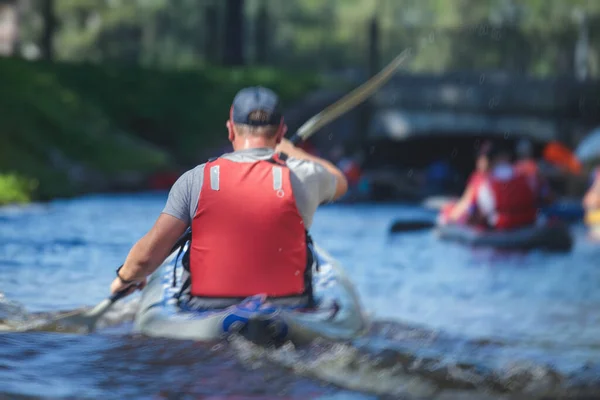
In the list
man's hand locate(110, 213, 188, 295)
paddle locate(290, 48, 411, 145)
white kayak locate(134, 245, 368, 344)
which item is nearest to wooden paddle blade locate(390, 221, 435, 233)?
paddle locate(290, 48, 411, 145)

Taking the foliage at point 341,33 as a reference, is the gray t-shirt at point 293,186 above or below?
below

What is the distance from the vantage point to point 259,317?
623cm

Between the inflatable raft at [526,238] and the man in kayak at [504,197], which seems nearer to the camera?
the man in kayak at [504,197]

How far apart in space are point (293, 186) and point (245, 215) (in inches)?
11.4

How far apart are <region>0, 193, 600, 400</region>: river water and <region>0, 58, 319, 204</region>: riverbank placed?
61.3 inches

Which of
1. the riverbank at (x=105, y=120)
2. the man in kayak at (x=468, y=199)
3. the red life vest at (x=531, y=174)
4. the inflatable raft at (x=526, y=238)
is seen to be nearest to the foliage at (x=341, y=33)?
the riverbank at (x=105, y=120)

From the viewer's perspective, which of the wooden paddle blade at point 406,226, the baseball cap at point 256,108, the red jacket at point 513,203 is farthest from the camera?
the wooden paddle blade at point 406,226

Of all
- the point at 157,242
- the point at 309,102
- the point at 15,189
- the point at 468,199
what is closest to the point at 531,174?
the point at 468,199

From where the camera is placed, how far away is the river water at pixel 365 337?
20.3ft

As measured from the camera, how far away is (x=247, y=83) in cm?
3030

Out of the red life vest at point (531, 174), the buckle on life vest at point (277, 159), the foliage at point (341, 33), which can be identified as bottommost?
the red life vest at point (531, 174)

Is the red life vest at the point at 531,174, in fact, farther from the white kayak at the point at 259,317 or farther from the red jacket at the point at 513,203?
the white kayak at the point at 259,317

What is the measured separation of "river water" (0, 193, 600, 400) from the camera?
20.3 feet

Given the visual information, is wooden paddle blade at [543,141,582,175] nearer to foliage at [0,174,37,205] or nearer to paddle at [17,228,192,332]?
foliage at [0,174,37,205]
